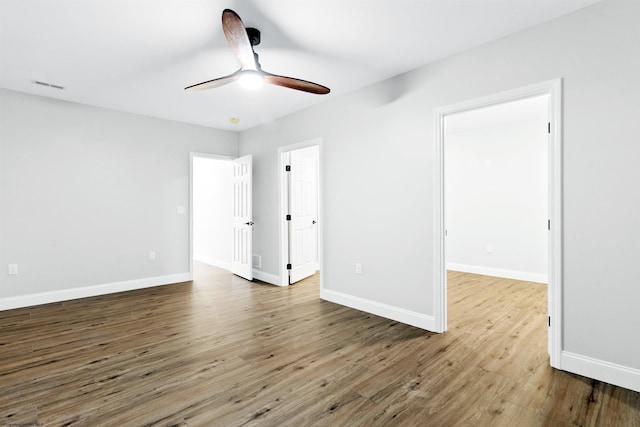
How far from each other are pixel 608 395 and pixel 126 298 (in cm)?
499

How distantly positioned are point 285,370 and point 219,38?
2.71 metres

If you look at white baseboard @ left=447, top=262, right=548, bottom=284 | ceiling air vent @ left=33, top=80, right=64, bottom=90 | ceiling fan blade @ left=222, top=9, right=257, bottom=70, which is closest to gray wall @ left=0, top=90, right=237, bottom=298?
ceiling air vent @ left=33, top=80, right=64, bottom=90

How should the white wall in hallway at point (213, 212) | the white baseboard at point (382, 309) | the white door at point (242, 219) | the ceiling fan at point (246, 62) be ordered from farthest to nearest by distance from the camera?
the white wall in hallway at point (213, 212)
the white door at point (242, 219)
the white baseboard at point (382, 309)
the ceiling fan at point (246, 62)

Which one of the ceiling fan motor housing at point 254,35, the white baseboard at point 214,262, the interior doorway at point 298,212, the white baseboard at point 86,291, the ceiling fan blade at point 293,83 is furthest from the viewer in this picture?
the white baseboard at point 214,262

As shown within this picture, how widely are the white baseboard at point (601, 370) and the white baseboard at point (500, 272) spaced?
10.3ft

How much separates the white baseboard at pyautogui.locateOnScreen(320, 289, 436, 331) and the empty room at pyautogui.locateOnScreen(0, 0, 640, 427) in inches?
0.8

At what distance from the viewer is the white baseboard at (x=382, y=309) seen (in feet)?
10.3

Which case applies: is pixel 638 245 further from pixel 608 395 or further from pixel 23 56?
pixel 23 56

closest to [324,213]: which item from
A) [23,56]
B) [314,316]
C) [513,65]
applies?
[314,316]

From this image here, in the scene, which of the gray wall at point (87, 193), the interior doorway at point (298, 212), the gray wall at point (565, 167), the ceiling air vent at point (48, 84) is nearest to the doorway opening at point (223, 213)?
the gray wall at point (87, 193)

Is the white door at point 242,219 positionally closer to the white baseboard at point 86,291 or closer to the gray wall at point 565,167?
the white baseboard at point 86,291

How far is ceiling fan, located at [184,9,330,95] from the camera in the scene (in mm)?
2053

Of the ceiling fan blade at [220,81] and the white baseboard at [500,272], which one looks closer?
the ceiling fan blade at [220,81]

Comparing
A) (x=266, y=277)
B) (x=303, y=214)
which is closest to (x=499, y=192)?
(x=303, y=214)
